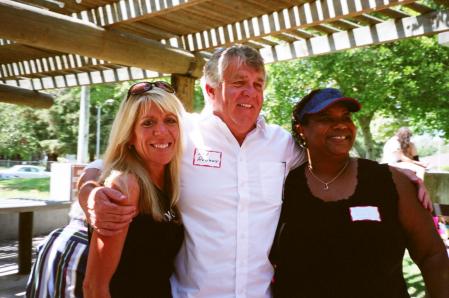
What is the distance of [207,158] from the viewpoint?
7.74 ft

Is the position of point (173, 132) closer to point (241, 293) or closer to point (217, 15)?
point (241, 293)

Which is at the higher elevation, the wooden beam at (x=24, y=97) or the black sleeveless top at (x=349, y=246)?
the wooden beam at (x=24, y=97)

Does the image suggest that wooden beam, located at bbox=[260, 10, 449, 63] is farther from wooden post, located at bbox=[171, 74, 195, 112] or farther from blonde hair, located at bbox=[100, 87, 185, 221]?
blonde hair, located at bbox=[100, 87, 185, 221]

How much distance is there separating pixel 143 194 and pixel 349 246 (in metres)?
0.98

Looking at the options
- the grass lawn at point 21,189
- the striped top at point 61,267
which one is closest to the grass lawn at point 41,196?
the grass lawn at point 21,189

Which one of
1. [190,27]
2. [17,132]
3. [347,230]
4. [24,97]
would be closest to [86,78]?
[24,97]

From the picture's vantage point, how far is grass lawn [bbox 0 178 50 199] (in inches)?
377

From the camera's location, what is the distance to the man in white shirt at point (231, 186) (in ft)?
7.22

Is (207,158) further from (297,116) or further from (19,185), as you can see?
(19,185)

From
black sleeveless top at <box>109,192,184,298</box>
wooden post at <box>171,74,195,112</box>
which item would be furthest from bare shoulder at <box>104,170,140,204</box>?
wooden post at <box>171,74,195,112</box>

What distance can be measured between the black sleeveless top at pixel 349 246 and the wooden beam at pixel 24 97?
26.5 ft

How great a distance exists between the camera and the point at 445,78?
13.2 meters

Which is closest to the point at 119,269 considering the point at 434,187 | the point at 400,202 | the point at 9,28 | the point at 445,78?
the point at 400,202

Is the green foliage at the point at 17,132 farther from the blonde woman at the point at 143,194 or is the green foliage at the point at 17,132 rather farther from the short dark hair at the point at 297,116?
the short dark hair at the point at 297,116
